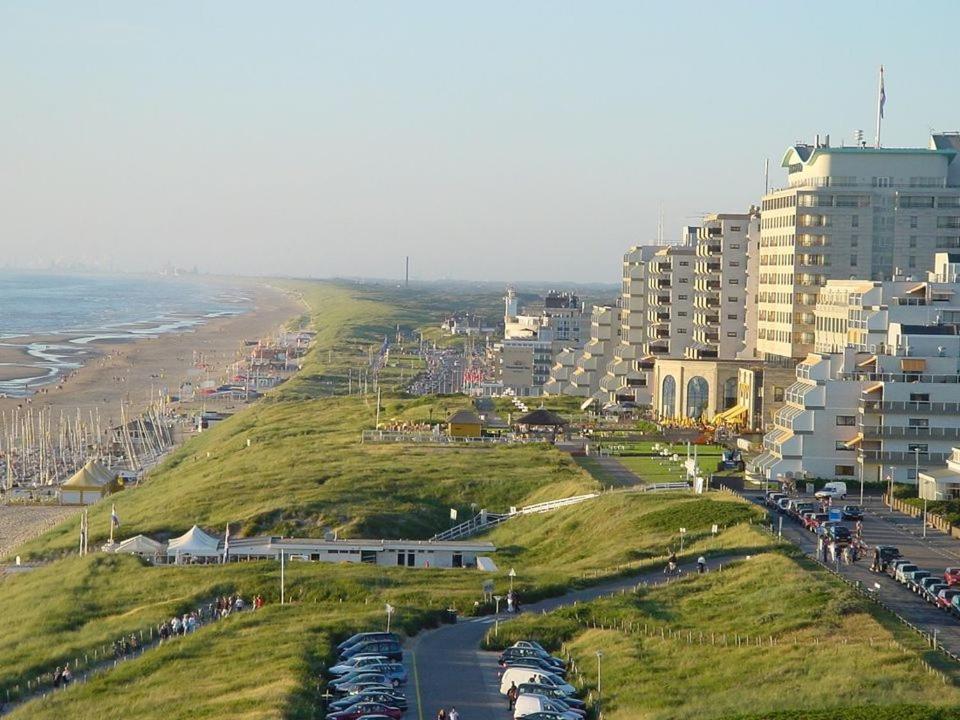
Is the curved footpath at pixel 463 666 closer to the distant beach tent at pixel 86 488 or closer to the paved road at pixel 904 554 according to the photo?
the paved road at pixel 904 554

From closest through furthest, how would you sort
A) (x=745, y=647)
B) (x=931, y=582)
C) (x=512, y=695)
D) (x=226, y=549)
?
(x=512, y=695) < (x=745, y=647) < (x=931, y=582) < (x=226, y=549)

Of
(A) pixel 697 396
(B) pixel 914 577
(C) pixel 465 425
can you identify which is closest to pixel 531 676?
(B) pixel 914 577

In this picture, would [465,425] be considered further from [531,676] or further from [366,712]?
[366,712]

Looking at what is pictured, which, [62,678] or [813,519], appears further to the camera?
[813,519]

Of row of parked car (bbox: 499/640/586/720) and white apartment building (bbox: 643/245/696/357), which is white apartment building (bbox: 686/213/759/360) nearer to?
white apartment building (bbox: 643/245/696/357)

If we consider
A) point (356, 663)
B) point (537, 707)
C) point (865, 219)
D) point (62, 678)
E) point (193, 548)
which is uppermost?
point (865, 219)

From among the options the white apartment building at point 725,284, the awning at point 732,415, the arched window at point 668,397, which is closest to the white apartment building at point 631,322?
the white apartment building at point 725,284
